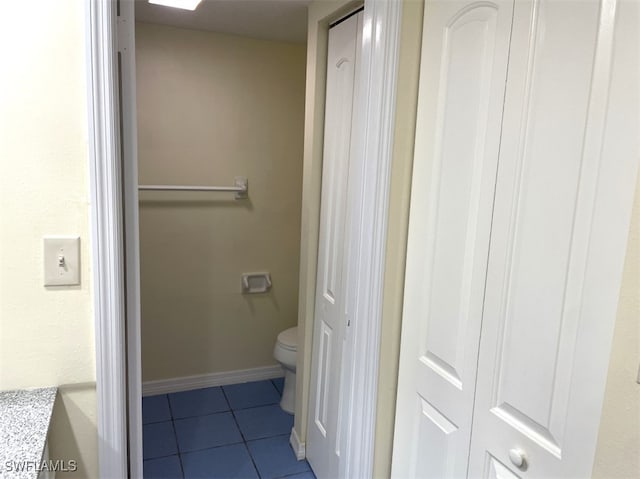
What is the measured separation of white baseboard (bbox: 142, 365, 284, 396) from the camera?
117 inches

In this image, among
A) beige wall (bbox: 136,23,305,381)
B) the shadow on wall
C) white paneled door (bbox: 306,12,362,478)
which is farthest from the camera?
beige wall (bbox: 136,23,305,381)

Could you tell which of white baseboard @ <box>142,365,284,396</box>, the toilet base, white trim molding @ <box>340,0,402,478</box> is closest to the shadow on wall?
white trim molding @ <box>340,0,402,478</box>

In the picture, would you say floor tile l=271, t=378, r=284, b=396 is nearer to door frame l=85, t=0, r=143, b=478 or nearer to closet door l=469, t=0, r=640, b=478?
door frame l=85, t=0, r=143, b=478

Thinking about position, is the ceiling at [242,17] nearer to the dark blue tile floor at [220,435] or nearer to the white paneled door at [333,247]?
the white paneled door at [333,247]

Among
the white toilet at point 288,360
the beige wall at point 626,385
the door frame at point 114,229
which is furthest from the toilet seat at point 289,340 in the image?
the beige wall at point 626,385

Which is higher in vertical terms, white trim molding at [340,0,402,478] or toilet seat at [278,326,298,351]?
white trim molding at [340,0,402,478]

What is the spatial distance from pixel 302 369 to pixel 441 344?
111 centimetres

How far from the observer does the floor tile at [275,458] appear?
90.8 inches

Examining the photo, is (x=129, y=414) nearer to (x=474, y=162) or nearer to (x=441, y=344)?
(x=441, y=344)

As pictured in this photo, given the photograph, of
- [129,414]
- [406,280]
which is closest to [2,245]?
[129,414]

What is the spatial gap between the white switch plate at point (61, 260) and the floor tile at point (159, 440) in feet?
5.28

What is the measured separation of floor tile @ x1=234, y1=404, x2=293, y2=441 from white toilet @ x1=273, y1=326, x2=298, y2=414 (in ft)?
0.19

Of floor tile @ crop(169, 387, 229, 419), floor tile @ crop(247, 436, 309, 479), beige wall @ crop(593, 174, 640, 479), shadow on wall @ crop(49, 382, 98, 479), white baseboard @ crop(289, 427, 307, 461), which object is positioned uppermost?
beige wall @ crop(593, 174, 640, 479)

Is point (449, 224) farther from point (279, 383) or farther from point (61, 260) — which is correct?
point (279, 383)
